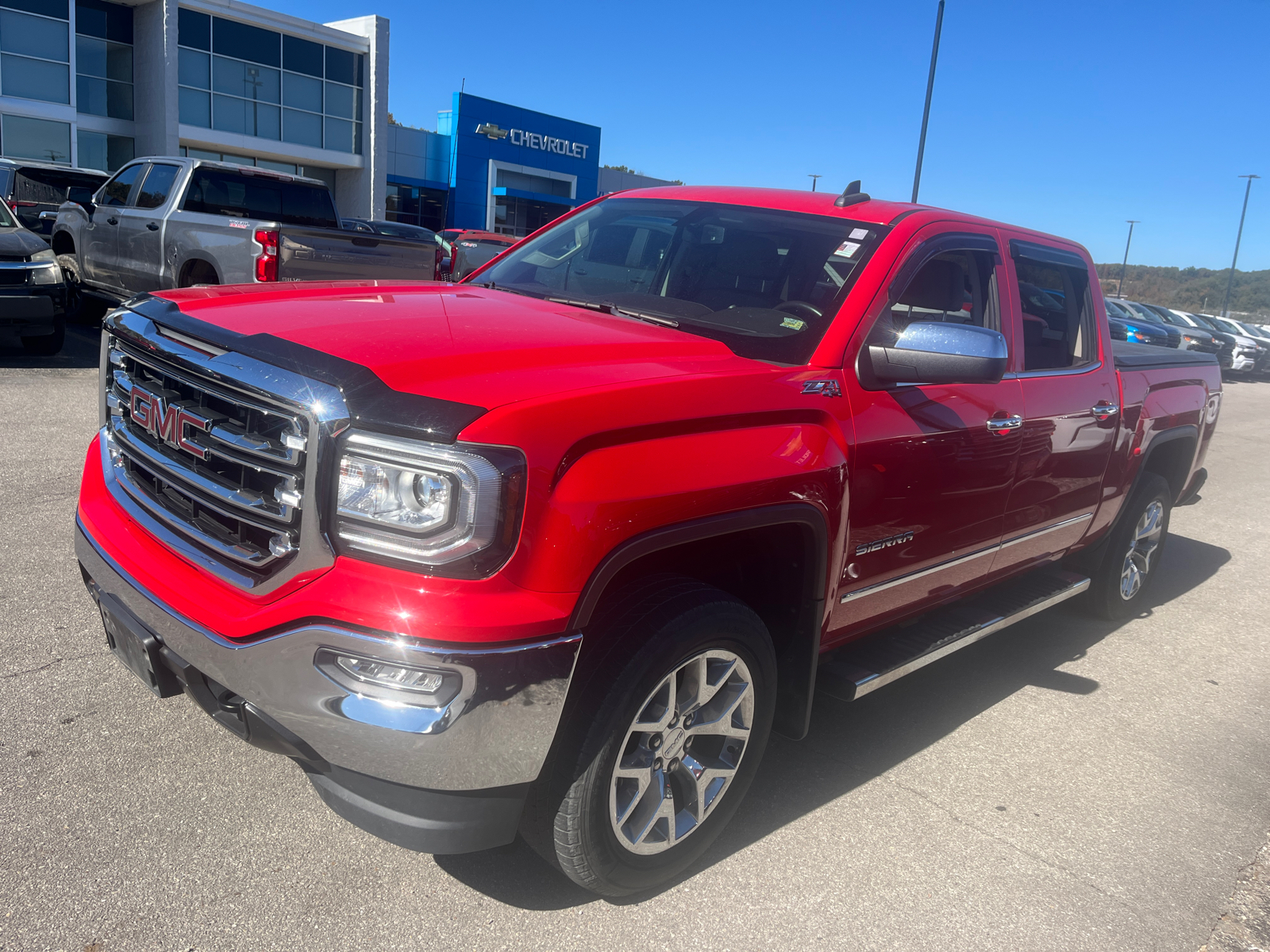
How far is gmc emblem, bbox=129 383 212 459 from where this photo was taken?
240 cm

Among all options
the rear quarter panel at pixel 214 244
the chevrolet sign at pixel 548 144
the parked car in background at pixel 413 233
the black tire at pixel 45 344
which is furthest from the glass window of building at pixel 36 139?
the chevrolet sign at pixel 548 144

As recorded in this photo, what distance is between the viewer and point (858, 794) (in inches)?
130

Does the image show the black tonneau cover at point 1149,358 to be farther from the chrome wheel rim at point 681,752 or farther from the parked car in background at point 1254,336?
the parked car in background at point 1254,336

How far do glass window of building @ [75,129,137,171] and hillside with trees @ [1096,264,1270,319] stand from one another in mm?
104561

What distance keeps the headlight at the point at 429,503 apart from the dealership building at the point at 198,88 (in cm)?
2713

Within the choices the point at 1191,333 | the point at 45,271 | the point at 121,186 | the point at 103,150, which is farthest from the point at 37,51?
the point at 1191,333

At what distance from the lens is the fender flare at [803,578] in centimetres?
221

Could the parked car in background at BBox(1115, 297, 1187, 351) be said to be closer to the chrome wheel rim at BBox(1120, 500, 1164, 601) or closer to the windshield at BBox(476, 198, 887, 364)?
the chrome wheel rim at BBox(1120, 500, 1164, 601)

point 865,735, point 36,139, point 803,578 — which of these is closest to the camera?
point 803,578

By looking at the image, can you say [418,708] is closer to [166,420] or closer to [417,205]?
[166,420]

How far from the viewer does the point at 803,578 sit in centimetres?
287

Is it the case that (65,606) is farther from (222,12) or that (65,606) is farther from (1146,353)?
(222,12)

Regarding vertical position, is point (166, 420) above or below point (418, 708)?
above

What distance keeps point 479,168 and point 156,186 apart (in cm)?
→ 3041
